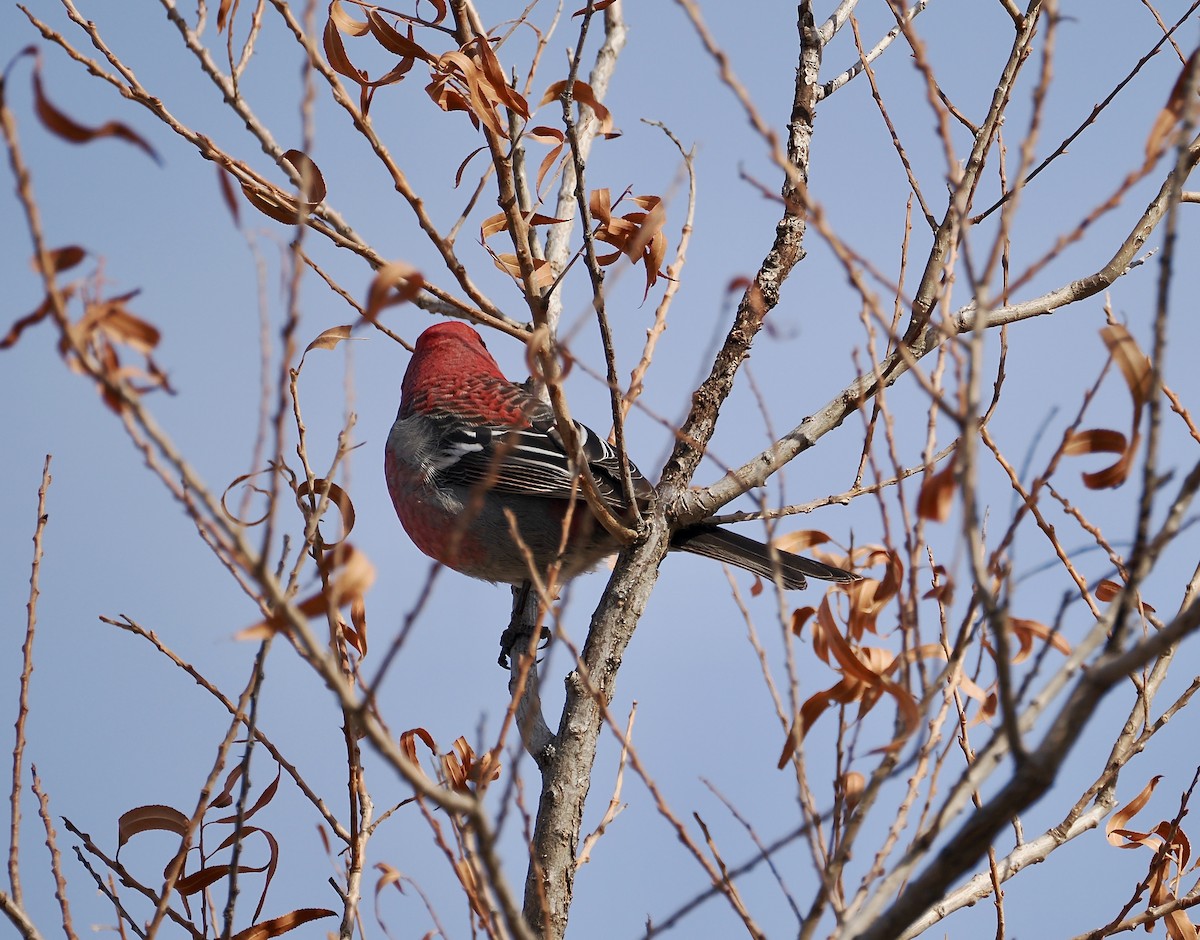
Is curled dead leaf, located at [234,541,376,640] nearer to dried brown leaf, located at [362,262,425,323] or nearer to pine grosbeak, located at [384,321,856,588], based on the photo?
dried brown leaf, located at [362,262,425,323]

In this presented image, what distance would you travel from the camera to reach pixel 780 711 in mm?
1865

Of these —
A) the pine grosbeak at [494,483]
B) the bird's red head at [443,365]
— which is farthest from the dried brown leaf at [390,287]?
the bird's red head at [443,365]

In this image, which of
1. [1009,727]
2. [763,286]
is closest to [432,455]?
[763,286]

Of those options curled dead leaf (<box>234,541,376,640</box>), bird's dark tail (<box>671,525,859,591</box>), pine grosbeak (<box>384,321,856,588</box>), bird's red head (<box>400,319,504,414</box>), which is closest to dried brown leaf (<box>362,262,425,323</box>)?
curled dead leaf (<box>234,541,376,640</box>)

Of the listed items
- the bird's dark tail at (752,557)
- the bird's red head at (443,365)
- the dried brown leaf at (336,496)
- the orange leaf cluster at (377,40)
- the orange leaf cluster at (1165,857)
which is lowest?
the orange leaf cluster at (1165,857)

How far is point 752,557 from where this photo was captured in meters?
3.53

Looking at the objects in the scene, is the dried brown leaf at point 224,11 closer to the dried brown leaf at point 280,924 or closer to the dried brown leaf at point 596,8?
the dried brown leaf at point 596,8

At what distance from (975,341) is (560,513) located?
276 centimetres

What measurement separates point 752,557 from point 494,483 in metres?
0.88

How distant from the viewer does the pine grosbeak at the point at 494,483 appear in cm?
354

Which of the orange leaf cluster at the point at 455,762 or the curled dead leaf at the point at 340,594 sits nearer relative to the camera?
the curled dead leaf at the point at 340,594

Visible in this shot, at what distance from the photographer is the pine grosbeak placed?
354 cm

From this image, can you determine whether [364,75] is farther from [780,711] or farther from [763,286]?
[780,711]

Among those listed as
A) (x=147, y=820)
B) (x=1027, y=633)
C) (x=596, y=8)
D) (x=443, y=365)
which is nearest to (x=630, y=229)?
(x=596, y=8)
